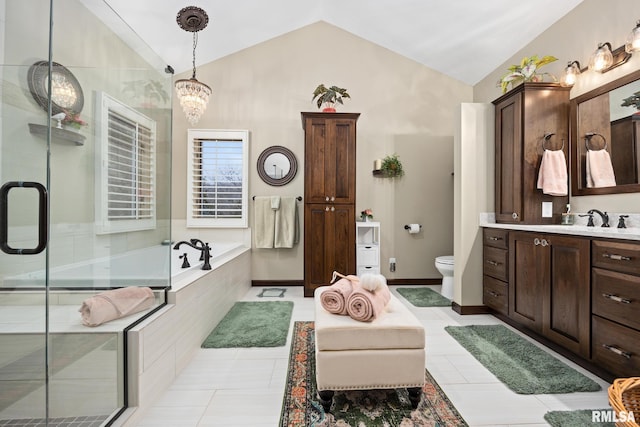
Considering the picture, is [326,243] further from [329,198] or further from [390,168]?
[390,168]

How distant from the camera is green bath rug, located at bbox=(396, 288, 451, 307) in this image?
3.17 metres

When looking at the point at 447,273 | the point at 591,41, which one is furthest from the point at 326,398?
the point at 591,41

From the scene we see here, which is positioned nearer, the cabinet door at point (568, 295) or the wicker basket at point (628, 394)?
the wicker basket at point (628, 394)

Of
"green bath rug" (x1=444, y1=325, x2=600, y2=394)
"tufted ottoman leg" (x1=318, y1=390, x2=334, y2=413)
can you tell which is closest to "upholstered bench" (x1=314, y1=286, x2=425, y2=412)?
"tufted ottoman leg" (x1=318, y1=390, x2=334, y2=413)

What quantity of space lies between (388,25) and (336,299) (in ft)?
11.2

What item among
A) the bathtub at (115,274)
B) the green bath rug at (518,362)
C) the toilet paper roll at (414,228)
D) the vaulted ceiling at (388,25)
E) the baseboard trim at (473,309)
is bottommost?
the green bath rug at (518,362)

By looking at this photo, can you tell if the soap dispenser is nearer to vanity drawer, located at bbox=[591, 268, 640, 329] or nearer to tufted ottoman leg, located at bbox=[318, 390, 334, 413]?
vanity drawer, located at bbox=[591, 268, 640, 329]

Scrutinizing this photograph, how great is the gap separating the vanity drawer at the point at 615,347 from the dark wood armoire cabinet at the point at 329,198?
2103mm

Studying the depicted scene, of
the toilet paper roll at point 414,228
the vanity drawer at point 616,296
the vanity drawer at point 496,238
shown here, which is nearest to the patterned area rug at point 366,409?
the vanity drawer at point 616,296

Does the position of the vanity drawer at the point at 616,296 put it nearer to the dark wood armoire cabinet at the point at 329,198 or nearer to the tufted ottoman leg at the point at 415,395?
the tufted ottoman leg at the point at 415,395

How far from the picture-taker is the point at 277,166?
3.94 m

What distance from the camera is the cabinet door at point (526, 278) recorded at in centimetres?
220

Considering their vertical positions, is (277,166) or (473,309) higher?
(277,166)

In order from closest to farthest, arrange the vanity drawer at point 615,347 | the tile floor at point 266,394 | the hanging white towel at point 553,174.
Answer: the tile floor at point 266,394
the vanity drawer at point 615,347
the hanging white towel at point 553,174
